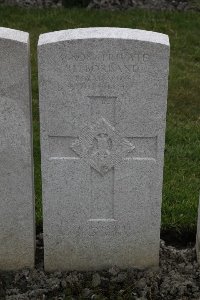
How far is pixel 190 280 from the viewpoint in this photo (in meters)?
4.25

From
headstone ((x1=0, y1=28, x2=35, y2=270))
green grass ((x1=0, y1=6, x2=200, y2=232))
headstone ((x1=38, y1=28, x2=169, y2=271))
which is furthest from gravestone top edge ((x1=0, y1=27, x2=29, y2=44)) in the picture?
green grass ((x1=0, y1=6, x2=200, y2=232))

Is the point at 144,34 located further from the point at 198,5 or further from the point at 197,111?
the point at 198,5

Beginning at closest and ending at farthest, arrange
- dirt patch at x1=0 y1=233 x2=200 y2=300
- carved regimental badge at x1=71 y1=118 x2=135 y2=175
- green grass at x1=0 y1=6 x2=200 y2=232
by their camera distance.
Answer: carved regimental badge at x1=71 y1=118 x2=135 y2=175
dirt patch at x1=0 y1=233 x2=200 y2=300
green grass at x1=0 y1=6 x2=200 y2=232

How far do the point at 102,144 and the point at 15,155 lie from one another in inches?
20.9

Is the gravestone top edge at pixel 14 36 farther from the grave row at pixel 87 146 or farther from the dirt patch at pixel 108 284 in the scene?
the dirt patch at pixel 108 284

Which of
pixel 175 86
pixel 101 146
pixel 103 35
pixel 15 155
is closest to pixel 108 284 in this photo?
pixel 101 146

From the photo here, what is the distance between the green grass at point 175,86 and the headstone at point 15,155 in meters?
0.54

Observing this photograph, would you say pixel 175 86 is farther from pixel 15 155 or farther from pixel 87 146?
pixel 15 155

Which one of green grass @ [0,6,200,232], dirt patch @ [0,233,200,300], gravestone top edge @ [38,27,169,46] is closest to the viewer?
gravestone top edge @ [38,27,169,46]

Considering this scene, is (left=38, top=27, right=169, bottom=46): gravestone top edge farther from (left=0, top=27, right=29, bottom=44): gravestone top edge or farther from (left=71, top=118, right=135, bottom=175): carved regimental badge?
(left=71, top=118, right=135, bottom=175): carved regimental badge

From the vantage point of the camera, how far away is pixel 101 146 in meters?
A: 4.01

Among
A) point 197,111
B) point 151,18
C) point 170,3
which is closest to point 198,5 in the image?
point 170,3

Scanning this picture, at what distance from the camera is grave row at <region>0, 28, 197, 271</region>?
3.78 meters

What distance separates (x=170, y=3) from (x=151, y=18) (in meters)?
0.78
